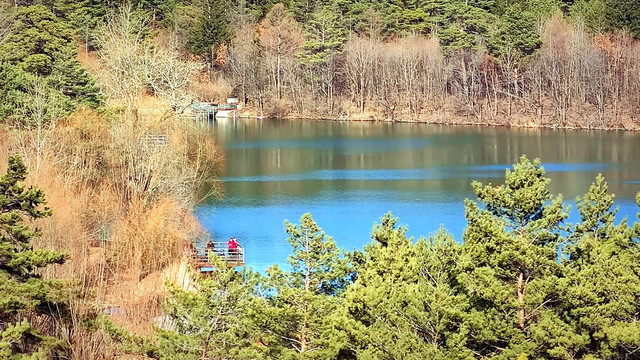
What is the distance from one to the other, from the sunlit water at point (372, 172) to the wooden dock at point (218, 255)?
Result: 0.43 m

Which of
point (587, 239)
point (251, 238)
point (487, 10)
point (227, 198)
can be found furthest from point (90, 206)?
point (487, 10)

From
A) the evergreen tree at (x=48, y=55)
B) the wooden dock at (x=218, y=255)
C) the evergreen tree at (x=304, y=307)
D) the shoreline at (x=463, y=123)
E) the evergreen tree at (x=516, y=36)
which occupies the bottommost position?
the wooden dock at (x=218, y=255)

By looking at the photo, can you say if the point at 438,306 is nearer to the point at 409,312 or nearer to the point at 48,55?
the point at 409,312

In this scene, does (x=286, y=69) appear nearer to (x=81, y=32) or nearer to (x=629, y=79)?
(x=81, y=32)

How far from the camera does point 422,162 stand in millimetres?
34781

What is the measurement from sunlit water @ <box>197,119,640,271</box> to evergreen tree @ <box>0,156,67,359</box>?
9555 mm

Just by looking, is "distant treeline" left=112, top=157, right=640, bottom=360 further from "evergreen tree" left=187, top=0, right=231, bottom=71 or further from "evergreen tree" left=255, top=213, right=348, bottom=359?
"evergreen tree" left=187, top=0, right=231, bottom=71

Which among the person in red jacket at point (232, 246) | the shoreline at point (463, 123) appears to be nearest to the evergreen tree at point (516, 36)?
the shoreline at point (463, 123)

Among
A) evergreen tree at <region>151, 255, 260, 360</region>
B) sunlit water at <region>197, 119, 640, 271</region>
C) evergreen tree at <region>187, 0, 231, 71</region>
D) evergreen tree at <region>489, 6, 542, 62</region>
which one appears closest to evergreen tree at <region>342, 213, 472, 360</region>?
evergreen tree at <region>151, 255, 260, 360</region>

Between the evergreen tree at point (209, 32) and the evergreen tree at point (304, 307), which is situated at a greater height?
the evergreen tree at point (209, 32)

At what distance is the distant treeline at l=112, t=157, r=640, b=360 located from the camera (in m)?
8.99

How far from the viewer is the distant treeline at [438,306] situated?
29.5 feet

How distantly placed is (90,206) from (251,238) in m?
4.51

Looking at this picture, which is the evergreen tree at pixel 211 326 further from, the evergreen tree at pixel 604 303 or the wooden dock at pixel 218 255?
the wooden dock at pixel 218 255
